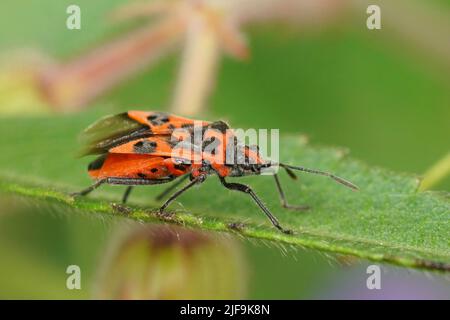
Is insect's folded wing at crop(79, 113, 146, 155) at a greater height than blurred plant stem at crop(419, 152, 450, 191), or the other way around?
insect's folded wing at crop(79, 113, 146, 155)

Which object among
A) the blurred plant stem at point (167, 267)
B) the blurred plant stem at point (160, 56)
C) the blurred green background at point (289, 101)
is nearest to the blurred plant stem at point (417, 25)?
the blurred green background at point (289, 101)

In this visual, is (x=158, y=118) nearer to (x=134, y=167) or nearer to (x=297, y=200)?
(x=134, y=167)

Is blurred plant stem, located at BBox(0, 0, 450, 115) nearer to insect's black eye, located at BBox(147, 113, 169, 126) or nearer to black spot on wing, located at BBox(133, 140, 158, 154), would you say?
Answer: insect's black eye, located at BBox(147, 113, 169, 126)

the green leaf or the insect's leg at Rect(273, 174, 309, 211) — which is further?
the insect's leg at Rect(273, 174, 309, 211)

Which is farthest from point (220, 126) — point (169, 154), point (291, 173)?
point (291, 173)

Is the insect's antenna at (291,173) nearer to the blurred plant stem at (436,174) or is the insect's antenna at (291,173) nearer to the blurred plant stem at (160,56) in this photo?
the blurred plant stem at (436,174)

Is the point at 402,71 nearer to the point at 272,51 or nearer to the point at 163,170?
the point at 272,51

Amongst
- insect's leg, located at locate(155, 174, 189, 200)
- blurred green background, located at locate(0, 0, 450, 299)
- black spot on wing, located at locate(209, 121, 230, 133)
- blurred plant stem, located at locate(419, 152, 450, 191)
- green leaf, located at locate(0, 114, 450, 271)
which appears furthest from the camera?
blurred green background, located at locate(0, 0, 450, 299)

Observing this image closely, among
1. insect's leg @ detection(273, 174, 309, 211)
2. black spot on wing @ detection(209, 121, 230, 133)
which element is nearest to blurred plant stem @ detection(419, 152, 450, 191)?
insect's leg @ detection(273, 174, 309, 211)
